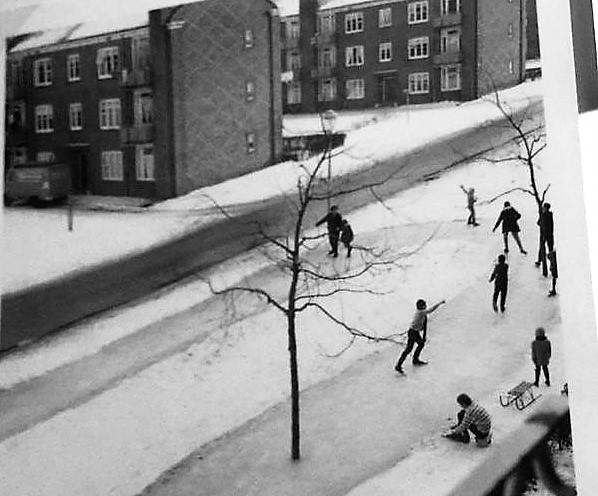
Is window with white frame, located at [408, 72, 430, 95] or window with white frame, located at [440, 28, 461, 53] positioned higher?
window with white frame, located at [440, 28, 461, 53]

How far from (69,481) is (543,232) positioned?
1.43 metres

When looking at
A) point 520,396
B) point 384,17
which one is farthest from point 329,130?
point 520,396

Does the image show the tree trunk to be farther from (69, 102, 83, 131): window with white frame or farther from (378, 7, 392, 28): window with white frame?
(69, 102, 83, 131): window with white frame

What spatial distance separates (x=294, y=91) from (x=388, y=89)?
28 cm

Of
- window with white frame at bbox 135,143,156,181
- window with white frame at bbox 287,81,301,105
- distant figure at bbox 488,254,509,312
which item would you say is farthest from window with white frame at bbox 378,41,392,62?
window with white frame at bbox 135,143,156,181

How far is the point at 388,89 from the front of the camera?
237 cm

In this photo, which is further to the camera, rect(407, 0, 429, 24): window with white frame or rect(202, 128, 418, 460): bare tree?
rect(407, 0, 429, 24): window with white frame

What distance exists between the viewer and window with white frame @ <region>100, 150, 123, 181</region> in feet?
8.86

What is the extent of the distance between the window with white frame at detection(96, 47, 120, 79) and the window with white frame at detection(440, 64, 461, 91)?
1.02 meters

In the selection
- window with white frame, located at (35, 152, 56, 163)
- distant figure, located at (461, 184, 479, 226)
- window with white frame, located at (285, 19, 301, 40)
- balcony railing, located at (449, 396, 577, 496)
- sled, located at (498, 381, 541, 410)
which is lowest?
balcony railing, located at (449, 396, 577, 496)

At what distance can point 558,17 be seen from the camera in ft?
6.55

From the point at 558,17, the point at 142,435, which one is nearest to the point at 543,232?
the point at 558,17

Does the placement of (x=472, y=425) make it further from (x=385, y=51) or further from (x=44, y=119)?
(x=44, y=119)

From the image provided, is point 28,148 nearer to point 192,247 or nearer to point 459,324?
point 192,247
